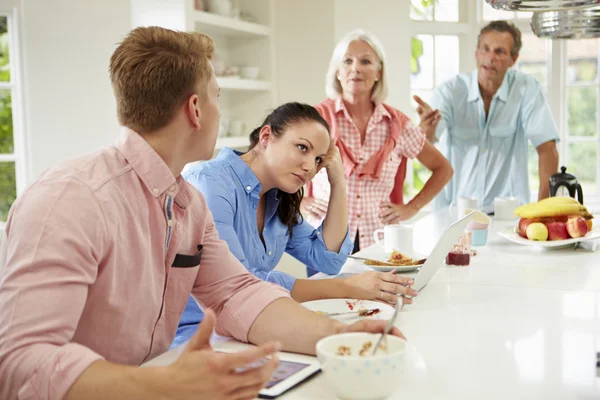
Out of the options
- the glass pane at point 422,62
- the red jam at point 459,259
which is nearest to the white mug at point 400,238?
the red jam at point 459,259

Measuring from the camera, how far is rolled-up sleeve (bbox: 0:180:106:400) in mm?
936

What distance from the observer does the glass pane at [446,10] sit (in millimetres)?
5422

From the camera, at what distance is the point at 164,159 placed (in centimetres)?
130

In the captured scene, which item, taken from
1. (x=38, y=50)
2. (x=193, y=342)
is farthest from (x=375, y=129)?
(x=193, y=342)

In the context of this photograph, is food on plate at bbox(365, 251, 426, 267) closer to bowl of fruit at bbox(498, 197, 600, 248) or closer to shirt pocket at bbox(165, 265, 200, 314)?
bowl of fruit at bbox(498, 197, 600, 248)

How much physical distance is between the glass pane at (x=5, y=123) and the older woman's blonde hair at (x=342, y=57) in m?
1.82

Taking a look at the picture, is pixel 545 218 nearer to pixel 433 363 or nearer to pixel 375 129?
pixel 375 129

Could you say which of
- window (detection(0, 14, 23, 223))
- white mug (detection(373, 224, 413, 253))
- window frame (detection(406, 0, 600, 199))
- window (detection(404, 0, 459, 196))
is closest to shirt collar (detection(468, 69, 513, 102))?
window frame (detection(406, 0, 600, 199))

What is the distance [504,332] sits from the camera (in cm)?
143

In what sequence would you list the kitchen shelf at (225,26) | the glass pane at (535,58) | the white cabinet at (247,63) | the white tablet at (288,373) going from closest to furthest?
1. the white tablet at (288,373)
2. the kitchen shelf at (225,26)
3. the white cabinet at (247,63)
4. the glass pane at (535,58)

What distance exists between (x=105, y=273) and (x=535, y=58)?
4889 millimetres

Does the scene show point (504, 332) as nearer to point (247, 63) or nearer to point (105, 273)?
point (105, 273)

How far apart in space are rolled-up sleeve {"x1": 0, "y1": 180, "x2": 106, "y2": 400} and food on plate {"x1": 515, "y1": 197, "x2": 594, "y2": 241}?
6.12 feet

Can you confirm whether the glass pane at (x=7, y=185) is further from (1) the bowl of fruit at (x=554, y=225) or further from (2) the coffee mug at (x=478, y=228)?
(1) the bowl of fruit at (x=554, y=225)
